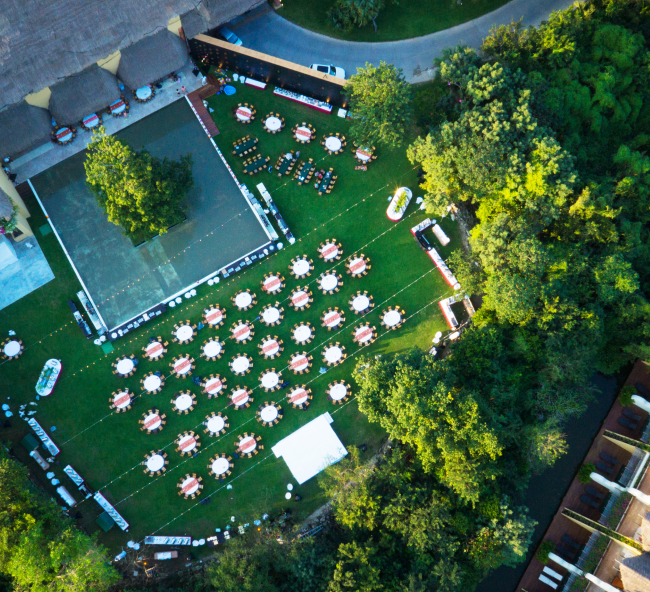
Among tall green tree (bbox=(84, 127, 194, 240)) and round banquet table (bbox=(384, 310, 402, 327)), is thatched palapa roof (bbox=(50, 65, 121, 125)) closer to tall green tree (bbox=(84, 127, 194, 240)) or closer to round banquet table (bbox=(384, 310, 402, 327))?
tall green tree (bbox=(84, 127, 194, 240))

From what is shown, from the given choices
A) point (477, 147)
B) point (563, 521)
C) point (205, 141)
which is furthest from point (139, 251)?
point (563, 521)

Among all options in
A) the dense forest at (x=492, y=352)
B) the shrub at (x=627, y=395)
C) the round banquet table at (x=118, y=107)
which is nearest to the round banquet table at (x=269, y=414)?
the dense forest at (x=492, y=352)

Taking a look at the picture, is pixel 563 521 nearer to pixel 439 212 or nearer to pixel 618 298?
pixel 618 298

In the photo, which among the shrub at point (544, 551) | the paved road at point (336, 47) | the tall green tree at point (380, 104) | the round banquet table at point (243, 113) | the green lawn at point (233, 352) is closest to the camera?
the tall green tree at point (380, 104)

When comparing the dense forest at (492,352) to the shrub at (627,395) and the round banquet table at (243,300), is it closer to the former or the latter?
the shrub at (627,395)

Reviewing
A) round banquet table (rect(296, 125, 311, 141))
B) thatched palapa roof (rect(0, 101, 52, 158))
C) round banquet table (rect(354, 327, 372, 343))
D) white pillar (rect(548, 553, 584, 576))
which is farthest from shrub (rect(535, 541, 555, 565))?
thatched palapa roof (rect(0, 101, 52, 158))

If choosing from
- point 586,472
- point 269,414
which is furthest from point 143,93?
point 586,472
